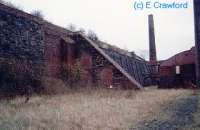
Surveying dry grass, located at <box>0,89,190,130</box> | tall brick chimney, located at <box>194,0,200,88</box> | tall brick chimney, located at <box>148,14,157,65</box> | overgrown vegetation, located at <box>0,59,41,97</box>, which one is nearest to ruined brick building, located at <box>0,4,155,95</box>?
overgrown vegetation, located at <box>0,59,41,97</box>

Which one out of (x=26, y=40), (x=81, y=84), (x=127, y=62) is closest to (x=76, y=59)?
(x=81, y=84)

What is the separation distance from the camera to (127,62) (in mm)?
28406

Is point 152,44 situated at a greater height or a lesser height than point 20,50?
greater

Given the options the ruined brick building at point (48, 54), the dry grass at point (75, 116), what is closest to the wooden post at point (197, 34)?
the ruined brick building at point (48, 54)

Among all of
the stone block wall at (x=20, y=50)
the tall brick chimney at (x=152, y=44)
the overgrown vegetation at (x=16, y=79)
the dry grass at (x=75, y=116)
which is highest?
the tall brick chimney at (x=152, y=44)

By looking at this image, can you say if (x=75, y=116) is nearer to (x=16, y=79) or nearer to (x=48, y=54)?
(x=16, y=79)

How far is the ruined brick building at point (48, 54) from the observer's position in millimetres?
13953

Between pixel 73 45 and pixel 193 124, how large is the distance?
13.1 meters

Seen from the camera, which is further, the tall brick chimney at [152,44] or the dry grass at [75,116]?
the tall brick chimney at [152,44]

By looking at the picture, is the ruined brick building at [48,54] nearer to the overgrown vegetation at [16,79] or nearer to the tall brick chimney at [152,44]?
the overgrown vegetation at [16,79]

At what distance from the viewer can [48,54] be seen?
17453mm

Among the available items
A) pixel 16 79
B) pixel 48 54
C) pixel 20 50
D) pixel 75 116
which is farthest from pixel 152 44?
pixel 75 116

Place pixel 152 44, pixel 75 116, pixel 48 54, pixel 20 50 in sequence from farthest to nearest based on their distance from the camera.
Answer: pixel 152 44 < pixel 48 54 < pixel 20 50 < pixel 75 116

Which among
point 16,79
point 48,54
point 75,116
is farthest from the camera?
point 48,54
